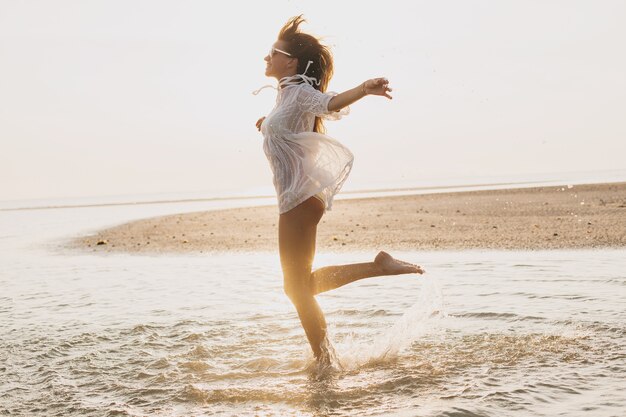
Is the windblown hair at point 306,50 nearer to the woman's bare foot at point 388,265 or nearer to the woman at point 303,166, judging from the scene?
the woman at point 303,166

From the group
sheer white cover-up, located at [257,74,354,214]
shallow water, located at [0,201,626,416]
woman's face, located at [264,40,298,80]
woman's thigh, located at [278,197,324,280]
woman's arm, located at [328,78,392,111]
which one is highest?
woman's face, located at [264,40,298,80]

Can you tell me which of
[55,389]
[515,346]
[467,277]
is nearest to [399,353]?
[515,346]

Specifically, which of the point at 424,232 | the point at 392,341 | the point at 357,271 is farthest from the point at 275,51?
the point at 424,232

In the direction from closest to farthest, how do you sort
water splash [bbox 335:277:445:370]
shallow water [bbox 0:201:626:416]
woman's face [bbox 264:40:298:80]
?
shallow water [bbox 0:201:626:416], woman's face [bbox 264:40:298:80], water splash [bbox 335:277:445:370]

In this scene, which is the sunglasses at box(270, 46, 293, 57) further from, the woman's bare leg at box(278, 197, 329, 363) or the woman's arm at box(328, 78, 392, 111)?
the woman's bare leg at box(278, 197, 329, 363)

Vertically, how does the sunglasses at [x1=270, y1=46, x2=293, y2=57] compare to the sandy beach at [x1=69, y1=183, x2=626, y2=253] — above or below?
above

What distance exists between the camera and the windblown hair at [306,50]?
508 centimetres

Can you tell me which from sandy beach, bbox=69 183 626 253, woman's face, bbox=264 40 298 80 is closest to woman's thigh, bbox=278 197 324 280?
woman's face, bbox=264 40 298 80

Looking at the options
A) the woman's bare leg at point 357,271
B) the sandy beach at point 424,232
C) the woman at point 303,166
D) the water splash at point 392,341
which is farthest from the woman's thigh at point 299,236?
the sandy beach at point 424,232

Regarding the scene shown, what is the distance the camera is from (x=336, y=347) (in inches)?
238

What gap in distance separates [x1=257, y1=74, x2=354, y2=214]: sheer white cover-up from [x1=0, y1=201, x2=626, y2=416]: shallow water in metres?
1.43

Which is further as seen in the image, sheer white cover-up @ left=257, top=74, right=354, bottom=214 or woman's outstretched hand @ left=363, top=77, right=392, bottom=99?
sheer white cover-up @ left=257, top=74, right=354, bottom=214

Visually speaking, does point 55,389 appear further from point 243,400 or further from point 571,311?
point 571,311

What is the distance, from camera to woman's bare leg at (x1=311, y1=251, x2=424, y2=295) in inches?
203
